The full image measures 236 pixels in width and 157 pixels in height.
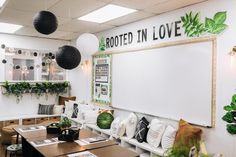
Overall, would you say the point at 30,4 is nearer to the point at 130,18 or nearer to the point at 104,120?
the point at 130,18

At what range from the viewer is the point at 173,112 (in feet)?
11.3

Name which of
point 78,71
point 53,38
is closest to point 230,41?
point 78,71

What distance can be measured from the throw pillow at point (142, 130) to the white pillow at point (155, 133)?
4.8 inches

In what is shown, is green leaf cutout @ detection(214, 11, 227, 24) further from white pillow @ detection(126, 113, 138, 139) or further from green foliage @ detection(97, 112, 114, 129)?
green foliage @ detection(97, 112, 114, 129)

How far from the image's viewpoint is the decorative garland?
5.75 meters

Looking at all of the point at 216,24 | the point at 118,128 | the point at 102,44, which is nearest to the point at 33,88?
the point at 102,44

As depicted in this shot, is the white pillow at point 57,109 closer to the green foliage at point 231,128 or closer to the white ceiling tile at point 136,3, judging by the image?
the white ceiling tile at point 136,3

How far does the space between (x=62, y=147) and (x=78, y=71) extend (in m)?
3.72

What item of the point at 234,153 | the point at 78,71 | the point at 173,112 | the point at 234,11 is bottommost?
the point at 234,153

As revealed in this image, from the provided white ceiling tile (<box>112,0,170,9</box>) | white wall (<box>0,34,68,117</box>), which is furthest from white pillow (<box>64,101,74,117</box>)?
white ceiling tile (<box>112,0,170,9</box>)

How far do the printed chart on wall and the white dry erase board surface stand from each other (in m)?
0.33

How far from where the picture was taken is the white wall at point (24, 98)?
5.78 metres

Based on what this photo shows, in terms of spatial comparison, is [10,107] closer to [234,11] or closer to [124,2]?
[124,2]

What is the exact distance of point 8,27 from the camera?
5.13 m
